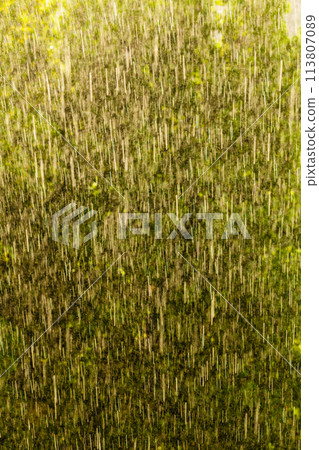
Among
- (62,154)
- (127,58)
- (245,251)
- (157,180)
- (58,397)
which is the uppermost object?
(127,58)

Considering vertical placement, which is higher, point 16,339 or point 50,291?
point 50,291

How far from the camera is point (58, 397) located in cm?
233

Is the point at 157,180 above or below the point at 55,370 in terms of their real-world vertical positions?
above

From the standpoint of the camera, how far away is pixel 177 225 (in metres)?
2.27

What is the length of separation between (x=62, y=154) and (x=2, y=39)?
37.6 inches

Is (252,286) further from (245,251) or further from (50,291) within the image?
(50,291)

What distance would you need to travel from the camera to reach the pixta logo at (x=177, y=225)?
226 centimetres

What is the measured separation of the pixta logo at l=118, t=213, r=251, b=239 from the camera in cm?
226

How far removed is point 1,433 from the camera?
2.36 metres

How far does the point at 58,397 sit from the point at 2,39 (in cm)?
268

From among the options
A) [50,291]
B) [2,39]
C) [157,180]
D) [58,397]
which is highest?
[2,39]

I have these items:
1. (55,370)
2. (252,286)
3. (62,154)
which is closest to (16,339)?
(55,370)
